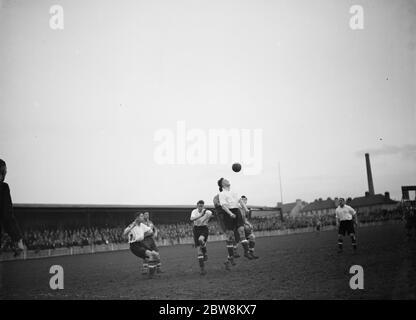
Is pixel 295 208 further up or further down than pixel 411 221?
further down

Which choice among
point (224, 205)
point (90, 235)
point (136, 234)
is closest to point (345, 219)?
point (224, 205)

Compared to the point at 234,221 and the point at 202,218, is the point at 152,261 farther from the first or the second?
the point at 234,221

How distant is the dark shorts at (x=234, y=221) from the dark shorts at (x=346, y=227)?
4198 millimetres

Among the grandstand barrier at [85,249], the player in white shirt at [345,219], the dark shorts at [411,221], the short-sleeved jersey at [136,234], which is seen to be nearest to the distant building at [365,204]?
the grandstand barrier at [85,249]

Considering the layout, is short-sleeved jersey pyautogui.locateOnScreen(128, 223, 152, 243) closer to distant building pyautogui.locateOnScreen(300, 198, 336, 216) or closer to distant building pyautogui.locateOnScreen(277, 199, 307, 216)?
distant building pyautogui.locateOnScreen(300, 198, 336, 216)

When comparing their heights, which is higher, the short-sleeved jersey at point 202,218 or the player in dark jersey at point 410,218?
the short-sleeved jersey at point 202,218

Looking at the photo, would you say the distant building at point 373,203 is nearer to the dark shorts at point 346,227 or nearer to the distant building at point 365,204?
the distant building at point 365,204

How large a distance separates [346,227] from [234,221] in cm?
446

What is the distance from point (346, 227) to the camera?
1016 cm

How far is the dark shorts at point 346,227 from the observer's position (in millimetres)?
10106

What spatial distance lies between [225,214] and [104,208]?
698 inches

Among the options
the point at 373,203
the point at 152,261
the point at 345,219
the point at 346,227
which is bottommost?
the point at 373,203

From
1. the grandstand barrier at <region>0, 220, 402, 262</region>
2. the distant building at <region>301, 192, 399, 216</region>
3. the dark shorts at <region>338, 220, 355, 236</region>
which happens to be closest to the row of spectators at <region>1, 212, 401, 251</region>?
the grandstand barrier at <region>0, 220, 402, 262</region>
